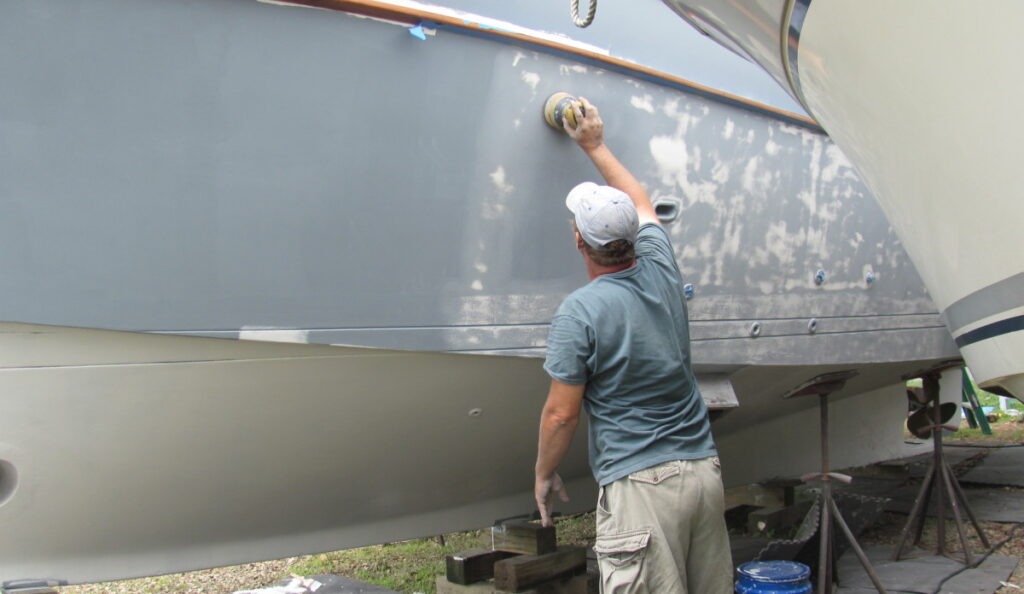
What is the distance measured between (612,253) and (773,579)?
1215 mm

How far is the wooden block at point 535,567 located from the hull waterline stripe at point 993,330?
4.62 ft

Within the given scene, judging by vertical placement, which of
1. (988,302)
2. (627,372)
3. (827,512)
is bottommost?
(827,512)

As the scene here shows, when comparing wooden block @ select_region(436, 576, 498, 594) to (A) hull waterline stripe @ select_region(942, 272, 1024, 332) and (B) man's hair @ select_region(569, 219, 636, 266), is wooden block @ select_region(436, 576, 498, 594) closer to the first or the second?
→ (B) man's hair @ select_region(569, 219, 636, 266)

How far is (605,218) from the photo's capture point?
1817mm

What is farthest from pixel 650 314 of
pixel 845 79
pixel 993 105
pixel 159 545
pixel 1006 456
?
pixel 1006 456

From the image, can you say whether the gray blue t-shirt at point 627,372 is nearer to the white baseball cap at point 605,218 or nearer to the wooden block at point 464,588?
the white baseball cap at point 605,218

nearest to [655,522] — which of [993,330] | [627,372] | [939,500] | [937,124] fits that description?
[627,372]

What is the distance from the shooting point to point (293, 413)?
2375 millimetres

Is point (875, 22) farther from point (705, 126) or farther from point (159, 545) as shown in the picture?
point (159, 545)

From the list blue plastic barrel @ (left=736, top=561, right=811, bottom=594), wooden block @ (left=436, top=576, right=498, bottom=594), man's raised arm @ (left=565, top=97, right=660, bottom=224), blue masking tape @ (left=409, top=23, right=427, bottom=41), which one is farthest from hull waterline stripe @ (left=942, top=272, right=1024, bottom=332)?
wooden block @ (left=436, top=576, right=498, bottom=594)

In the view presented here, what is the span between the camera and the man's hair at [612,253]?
6.12 ft

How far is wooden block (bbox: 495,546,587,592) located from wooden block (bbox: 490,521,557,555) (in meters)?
0.04

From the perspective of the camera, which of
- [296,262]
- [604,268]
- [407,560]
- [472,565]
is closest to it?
[604,268]

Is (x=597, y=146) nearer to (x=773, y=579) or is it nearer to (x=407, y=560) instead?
(x=773, y=579)
